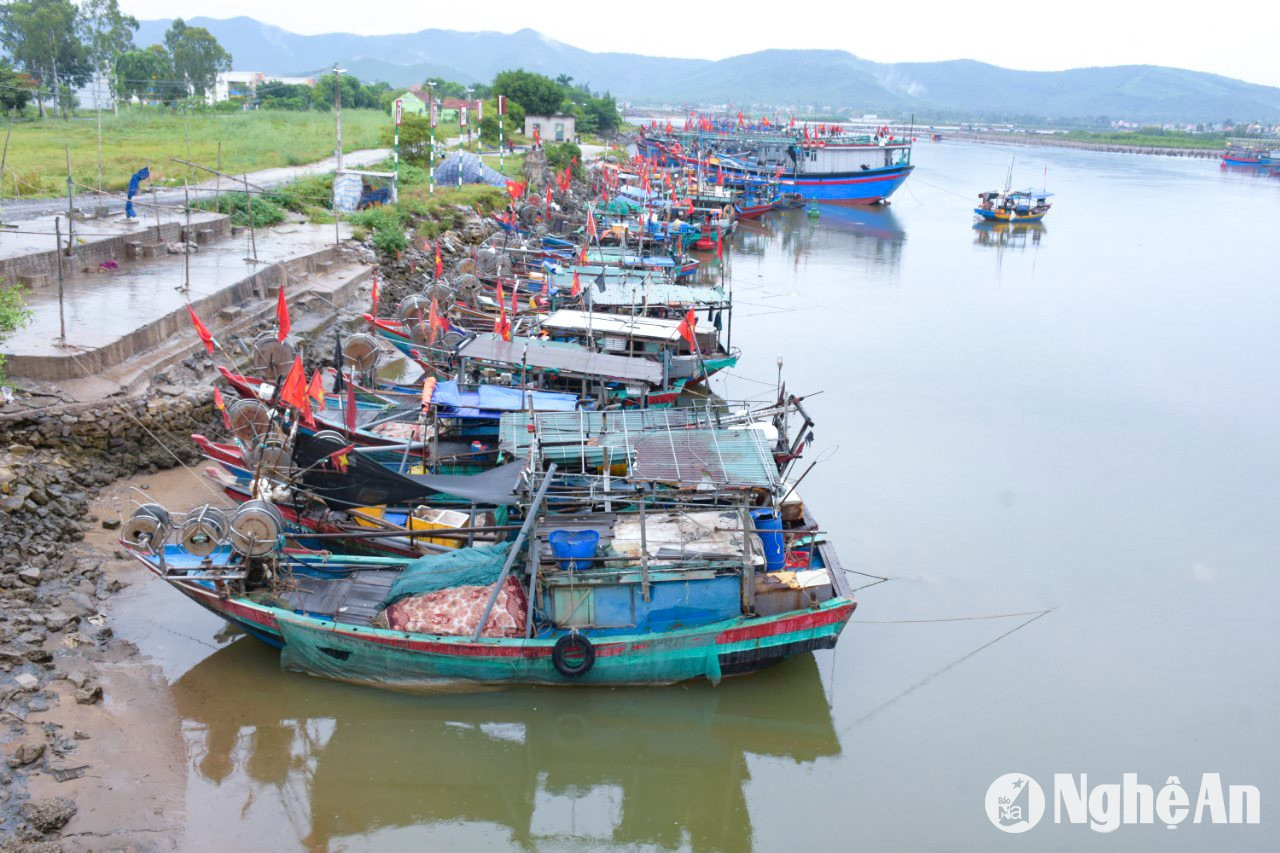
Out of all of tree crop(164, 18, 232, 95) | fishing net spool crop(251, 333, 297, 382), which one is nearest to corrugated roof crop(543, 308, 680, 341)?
fishing net spool crop(251, 333, 297, 382)

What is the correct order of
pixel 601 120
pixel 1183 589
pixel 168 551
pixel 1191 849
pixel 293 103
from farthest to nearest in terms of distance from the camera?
1. pixel 601 120
2. pixel 293 103
3. pixel 1183 589
4. pixel 168 551
5. pixel 1191 849

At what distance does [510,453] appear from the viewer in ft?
38.8

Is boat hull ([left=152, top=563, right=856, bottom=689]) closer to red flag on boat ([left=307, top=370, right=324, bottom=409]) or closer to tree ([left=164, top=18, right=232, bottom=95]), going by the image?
red flag on boat ([left=307, top=370, right=324, bottom=409])

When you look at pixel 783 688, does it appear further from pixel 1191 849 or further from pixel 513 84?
pixel 513 84

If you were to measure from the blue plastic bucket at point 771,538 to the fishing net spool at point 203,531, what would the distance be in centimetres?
578

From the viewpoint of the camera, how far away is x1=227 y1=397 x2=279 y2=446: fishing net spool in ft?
40.3

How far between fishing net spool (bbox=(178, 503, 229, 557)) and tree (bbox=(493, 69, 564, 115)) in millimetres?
58380

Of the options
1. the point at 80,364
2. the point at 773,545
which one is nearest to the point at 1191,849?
the point at 773,545

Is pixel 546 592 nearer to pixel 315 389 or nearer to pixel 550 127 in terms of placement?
pixel 315 389

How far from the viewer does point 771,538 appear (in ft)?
34.4

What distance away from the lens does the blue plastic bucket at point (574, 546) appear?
9.57 meters

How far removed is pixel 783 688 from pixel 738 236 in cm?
3631

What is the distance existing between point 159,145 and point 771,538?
33.4 m

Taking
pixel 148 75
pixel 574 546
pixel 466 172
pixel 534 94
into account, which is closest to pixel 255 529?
pixel 574 546
